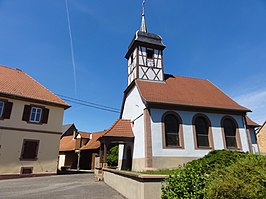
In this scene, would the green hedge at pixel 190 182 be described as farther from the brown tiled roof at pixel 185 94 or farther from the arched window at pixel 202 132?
the arched window at pixel 202 132

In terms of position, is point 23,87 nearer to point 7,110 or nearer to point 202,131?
point 7,110

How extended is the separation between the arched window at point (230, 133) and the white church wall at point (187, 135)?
516mm

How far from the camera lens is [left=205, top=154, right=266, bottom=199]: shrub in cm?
359

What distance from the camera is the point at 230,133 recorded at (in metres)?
15.2

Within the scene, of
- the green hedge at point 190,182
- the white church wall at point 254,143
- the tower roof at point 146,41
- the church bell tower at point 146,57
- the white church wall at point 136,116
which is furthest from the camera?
the tower roof at point 146,41

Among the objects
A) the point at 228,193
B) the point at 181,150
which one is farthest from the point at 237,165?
the point at 181,150

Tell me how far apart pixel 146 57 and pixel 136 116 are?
6173 mm

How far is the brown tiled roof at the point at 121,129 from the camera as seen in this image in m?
14.5

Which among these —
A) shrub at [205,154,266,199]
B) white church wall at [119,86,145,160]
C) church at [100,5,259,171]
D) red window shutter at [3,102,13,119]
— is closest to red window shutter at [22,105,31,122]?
red window shutter at [3,102,13,119]

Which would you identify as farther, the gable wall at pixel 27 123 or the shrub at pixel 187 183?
the gable wall at pixel 27 123

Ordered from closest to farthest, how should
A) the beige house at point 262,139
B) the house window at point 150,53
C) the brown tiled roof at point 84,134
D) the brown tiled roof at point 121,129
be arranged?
the brown tiled roof at point 121,129 → the house window at point 150,53 → the beige house at point 262,139 → the brown tiled roof at point 84,134

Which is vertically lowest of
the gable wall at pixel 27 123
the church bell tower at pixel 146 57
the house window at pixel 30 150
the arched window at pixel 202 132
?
the house window at pixel 30 150

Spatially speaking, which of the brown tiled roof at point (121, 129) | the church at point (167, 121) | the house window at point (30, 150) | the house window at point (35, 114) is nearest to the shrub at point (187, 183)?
the church at point (167, 121)

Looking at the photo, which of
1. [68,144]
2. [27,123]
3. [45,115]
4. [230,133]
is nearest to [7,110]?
[27,123]
